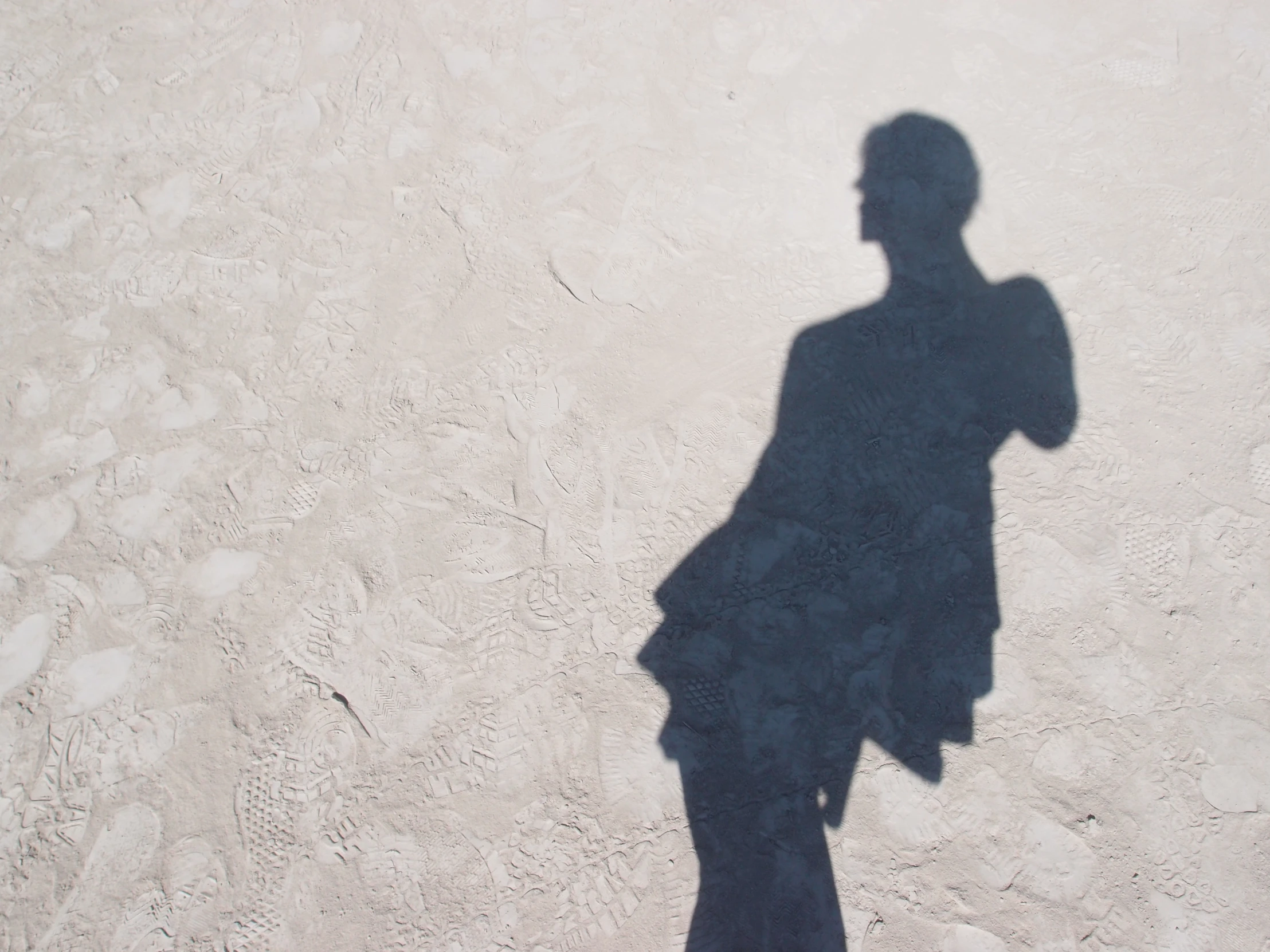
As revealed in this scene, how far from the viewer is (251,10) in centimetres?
369

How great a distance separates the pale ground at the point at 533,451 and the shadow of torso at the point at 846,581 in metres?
0.09

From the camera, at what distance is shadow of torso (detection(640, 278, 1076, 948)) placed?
2.35m

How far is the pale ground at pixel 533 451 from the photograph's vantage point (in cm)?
227

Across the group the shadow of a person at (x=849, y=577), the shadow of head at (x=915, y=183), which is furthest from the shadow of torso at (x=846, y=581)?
the shadow of head at (x=915, y=183)

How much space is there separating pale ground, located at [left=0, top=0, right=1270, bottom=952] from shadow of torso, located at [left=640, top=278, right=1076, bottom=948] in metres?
0.09

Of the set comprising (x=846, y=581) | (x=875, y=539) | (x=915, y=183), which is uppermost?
(x=915, y=183)

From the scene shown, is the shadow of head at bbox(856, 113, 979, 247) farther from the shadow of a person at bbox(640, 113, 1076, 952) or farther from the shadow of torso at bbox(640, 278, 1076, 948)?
the shadow of torso at bbox(640, 278, 1076, 948)

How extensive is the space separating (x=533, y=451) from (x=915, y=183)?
6.58ft

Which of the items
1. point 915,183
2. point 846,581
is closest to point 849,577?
point 846,581

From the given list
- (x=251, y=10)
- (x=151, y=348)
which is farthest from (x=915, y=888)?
(x=251, y=10)

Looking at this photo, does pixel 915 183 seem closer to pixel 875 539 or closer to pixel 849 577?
pixel 875 539

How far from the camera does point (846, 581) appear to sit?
2.63 m

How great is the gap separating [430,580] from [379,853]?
2.70 feet

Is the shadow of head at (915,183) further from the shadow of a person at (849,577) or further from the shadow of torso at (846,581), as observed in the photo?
the shadow of torso at (846,581)
